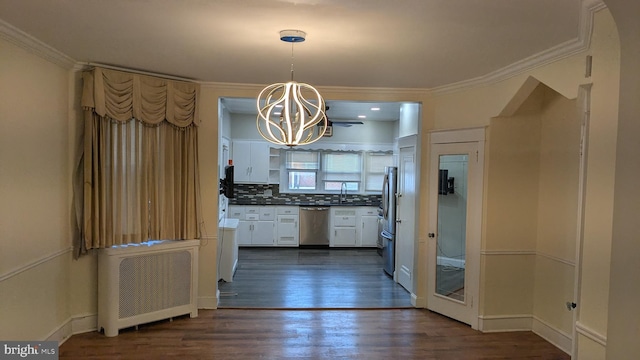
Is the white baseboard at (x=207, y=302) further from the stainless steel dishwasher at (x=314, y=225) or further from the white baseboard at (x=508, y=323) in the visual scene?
the stainless steel dishwasher at (x=314, y=225)

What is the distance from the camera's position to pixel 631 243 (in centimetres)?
144

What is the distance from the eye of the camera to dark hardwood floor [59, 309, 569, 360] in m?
3.65

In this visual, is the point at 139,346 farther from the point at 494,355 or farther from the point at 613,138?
the point at 613,138

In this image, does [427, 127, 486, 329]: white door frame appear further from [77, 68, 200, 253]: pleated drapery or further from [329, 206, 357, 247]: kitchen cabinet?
[329, 206, 357, 247]: kitchen cabinet

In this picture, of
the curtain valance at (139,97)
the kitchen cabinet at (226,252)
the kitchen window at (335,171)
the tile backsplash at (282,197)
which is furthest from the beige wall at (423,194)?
the kitchen window at (335,171)

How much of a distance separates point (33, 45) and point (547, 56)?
162 inches

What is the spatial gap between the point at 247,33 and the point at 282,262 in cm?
492

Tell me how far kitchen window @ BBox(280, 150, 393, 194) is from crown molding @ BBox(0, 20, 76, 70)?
548cm

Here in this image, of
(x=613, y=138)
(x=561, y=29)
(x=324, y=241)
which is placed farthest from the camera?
(x=324, y=241)

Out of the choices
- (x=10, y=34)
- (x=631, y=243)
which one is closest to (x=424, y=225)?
(x=631, y=243)

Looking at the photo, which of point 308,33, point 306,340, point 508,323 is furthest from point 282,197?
point 308,33

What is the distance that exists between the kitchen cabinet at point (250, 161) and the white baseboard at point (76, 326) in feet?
15.0
